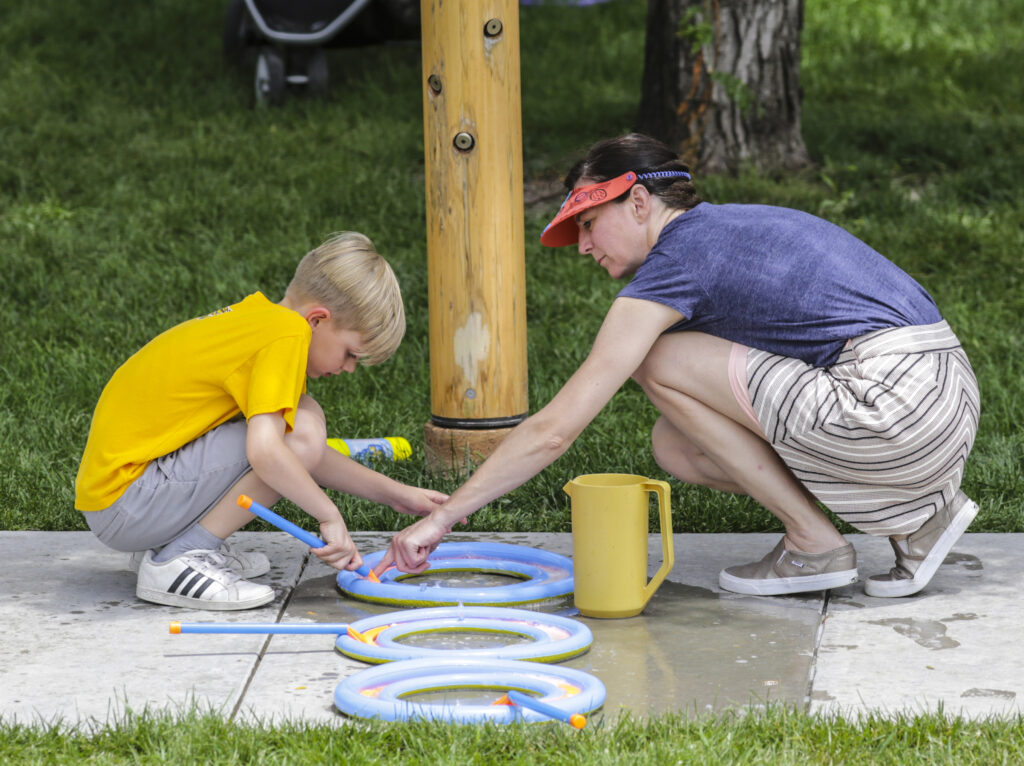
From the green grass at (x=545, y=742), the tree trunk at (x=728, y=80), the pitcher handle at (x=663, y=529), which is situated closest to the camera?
the green grass at (x=545, y=742)

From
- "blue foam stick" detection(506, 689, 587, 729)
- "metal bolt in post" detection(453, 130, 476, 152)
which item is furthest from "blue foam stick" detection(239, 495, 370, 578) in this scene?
"metal bolt in post" detection(453, 130, 476, 152)

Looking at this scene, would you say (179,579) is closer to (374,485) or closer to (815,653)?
(374,485)

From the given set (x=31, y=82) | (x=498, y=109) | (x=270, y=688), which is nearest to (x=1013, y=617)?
(x=270, y=688)

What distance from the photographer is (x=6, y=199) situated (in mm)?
7000

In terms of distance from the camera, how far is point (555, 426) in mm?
3104

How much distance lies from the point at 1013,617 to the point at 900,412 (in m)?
0.51

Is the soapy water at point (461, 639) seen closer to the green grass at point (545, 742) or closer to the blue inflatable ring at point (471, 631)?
the blue inflatable ring at point (471, 631)

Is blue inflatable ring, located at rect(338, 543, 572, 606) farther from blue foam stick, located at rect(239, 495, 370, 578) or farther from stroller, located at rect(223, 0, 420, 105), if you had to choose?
stroller, located at rect(223, 0, 420, 105)

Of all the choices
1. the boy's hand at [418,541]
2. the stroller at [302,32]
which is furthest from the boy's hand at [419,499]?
the stroller at [302,32]

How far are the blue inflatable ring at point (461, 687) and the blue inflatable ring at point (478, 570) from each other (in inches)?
17.2

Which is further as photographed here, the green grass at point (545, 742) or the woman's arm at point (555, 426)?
the woman's arm at point (555, 426)

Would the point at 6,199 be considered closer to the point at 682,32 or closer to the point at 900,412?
the point at 682,32

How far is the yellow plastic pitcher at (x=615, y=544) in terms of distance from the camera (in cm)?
310

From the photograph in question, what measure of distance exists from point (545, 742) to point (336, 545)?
88cm
